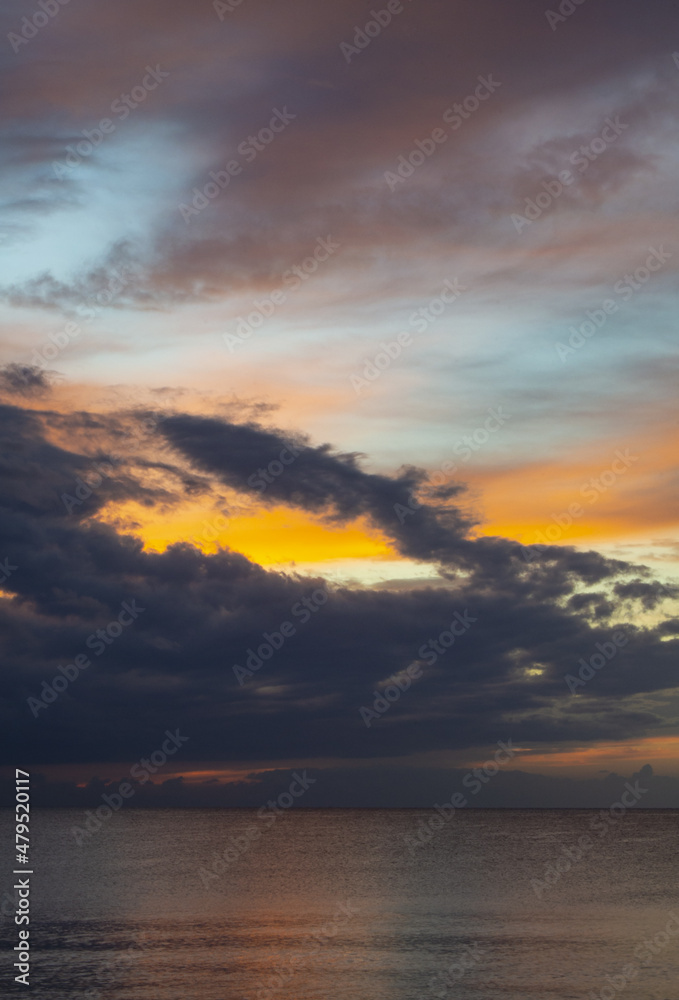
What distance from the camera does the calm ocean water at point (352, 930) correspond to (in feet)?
156

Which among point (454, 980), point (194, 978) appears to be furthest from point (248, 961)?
point (454, 980)

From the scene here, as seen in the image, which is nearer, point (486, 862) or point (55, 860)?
point (486, 862)

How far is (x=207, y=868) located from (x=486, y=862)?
38.9m

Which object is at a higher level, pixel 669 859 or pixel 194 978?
pixel 194 978

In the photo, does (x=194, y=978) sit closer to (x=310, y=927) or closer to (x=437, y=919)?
(x=310, y=927)

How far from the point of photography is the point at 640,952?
56156 millimetres

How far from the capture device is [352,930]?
212ft

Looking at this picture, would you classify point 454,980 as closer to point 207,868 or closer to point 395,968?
point 395,968

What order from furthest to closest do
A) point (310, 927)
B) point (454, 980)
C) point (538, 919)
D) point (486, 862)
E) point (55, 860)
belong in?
point (55, 860)
point (486, 862)
point (538, 919)
point (310, 927)
point (454, 980)

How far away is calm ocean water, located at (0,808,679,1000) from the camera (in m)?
47.4

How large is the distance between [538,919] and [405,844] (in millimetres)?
107576

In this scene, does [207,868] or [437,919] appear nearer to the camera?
[437,919]

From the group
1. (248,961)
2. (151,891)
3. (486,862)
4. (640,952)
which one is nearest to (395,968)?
(248,961)

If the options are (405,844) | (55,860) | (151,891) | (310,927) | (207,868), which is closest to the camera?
(310,927)
